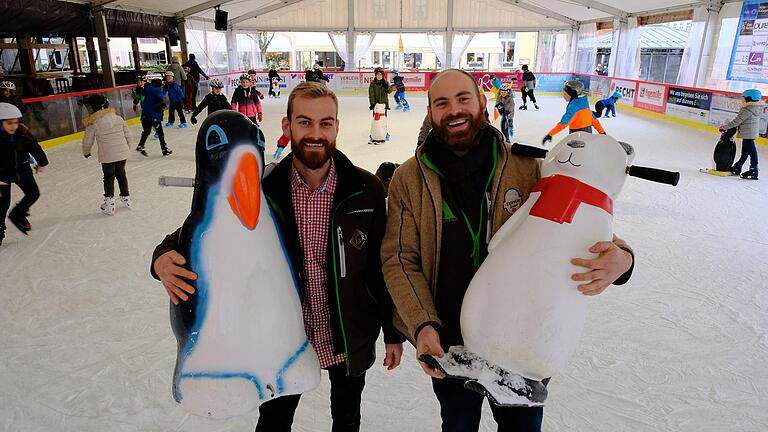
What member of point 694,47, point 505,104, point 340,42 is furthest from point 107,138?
point 340,42

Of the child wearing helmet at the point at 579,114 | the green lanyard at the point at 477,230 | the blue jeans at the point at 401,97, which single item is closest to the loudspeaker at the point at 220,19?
the blue jeans at the point at 401,97

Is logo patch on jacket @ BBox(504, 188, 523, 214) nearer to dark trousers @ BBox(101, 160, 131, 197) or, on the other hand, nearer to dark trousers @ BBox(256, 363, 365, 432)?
dark trousers @ BBox(256, 363, 365, 432)

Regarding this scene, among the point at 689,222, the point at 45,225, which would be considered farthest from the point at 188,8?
the point at 689,222

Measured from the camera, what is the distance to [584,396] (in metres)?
2.31

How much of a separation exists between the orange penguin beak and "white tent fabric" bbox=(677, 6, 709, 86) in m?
13.7

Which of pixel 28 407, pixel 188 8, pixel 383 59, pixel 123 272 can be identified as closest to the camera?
pixel 28 407

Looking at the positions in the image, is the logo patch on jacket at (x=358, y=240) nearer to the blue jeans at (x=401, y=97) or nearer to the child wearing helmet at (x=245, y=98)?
the child wearing helmet at (x=245, y=98)

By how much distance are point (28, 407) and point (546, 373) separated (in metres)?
2.30

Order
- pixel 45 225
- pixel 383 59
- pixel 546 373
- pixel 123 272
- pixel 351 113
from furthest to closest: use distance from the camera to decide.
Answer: pixel 383 59 < pixel 351 113 < pixel 45 225 < pixel 123 272 < pixel 546 373

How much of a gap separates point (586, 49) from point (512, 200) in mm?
20029

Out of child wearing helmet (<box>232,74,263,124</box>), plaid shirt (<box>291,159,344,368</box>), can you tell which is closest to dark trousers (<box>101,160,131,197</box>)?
child wearing helmet (<box>232,74,263,124</box>)

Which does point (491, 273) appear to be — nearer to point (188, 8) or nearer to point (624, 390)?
point (624, 390)

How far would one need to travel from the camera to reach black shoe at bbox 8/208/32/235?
443 centimetres

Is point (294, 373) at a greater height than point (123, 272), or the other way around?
point (294, 373)
